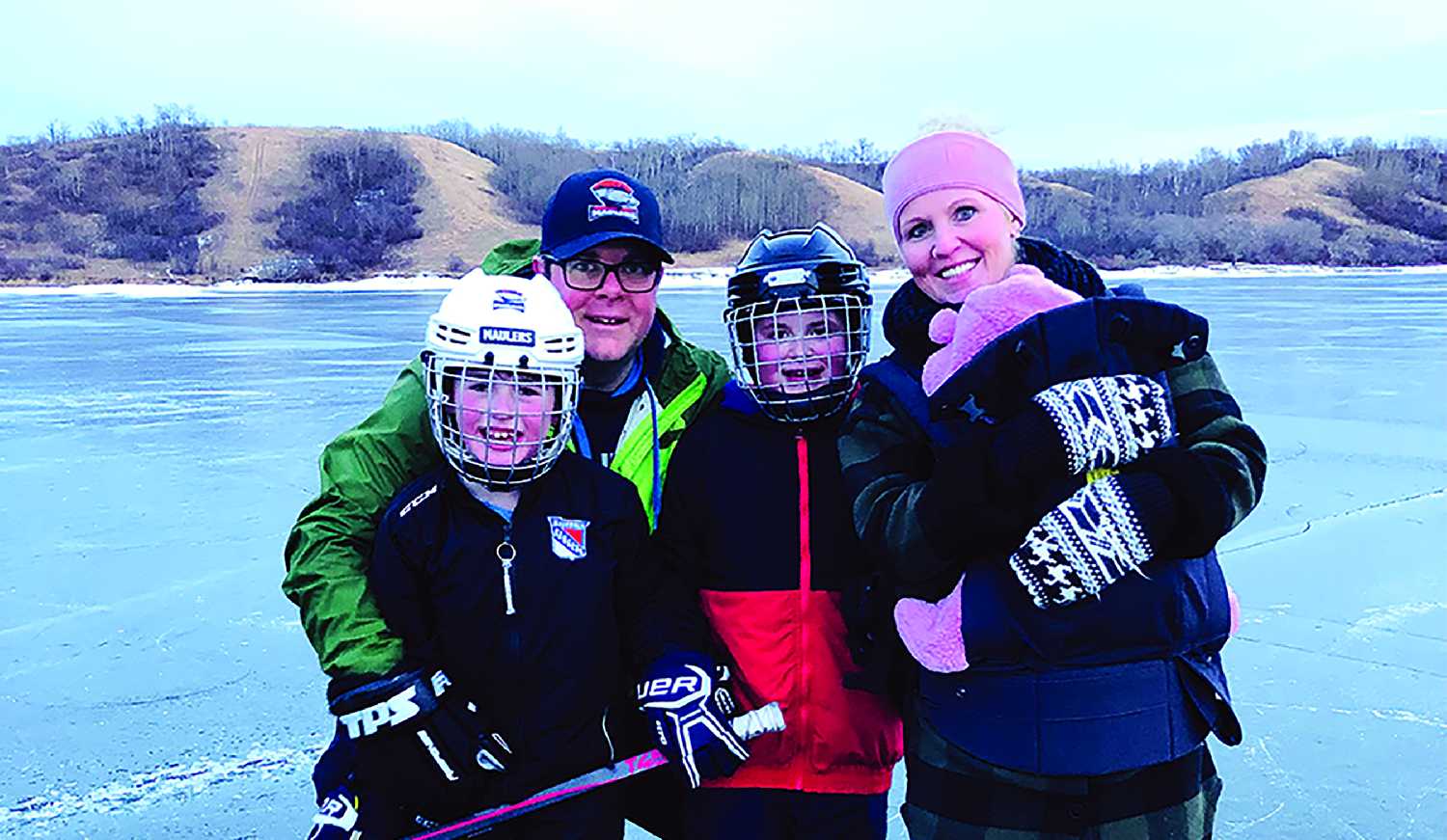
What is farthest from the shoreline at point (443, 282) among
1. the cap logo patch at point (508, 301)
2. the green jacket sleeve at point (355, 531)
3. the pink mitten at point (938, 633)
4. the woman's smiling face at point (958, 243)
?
the pink mitten at point (938, 633)

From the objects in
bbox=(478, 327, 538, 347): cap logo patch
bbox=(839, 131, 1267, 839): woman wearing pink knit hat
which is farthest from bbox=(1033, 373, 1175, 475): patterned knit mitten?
bbox=(478, 327, 538, 347): cap logo patch

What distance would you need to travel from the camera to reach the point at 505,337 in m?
1.88

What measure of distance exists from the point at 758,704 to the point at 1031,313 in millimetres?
907

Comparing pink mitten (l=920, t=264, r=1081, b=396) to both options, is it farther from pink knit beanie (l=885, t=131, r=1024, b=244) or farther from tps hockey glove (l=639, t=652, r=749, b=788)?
tps hockey glove (l=639, t=652, r=749, b=788)

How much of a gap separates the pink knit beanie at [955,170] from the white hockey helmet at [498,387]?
680mm

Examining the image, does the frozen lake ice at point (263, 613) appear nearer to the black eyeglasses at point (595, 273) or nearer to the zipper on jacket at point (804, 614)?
the zipper on jacket at point (804, 614)

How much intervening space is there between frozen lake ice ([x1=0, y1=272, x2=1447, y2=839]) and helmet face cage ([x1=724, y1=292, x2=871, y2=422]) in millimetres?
1597

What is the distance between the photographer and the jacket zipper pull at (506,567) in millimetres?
1858

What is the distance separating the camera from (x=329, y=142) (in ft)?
260

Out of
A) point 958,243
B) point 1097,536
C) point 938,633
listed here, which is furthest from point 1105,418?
point 958,243

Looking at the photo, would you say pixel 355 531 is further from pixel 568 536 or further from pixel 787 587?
pixel 787 587

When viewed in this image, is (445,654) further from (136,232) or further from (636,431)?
(136,232)

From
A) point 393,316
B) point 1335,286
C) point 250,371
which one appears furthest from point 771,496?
point 1335,286

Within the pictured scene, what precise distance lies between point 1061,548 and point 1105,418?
0.18m
